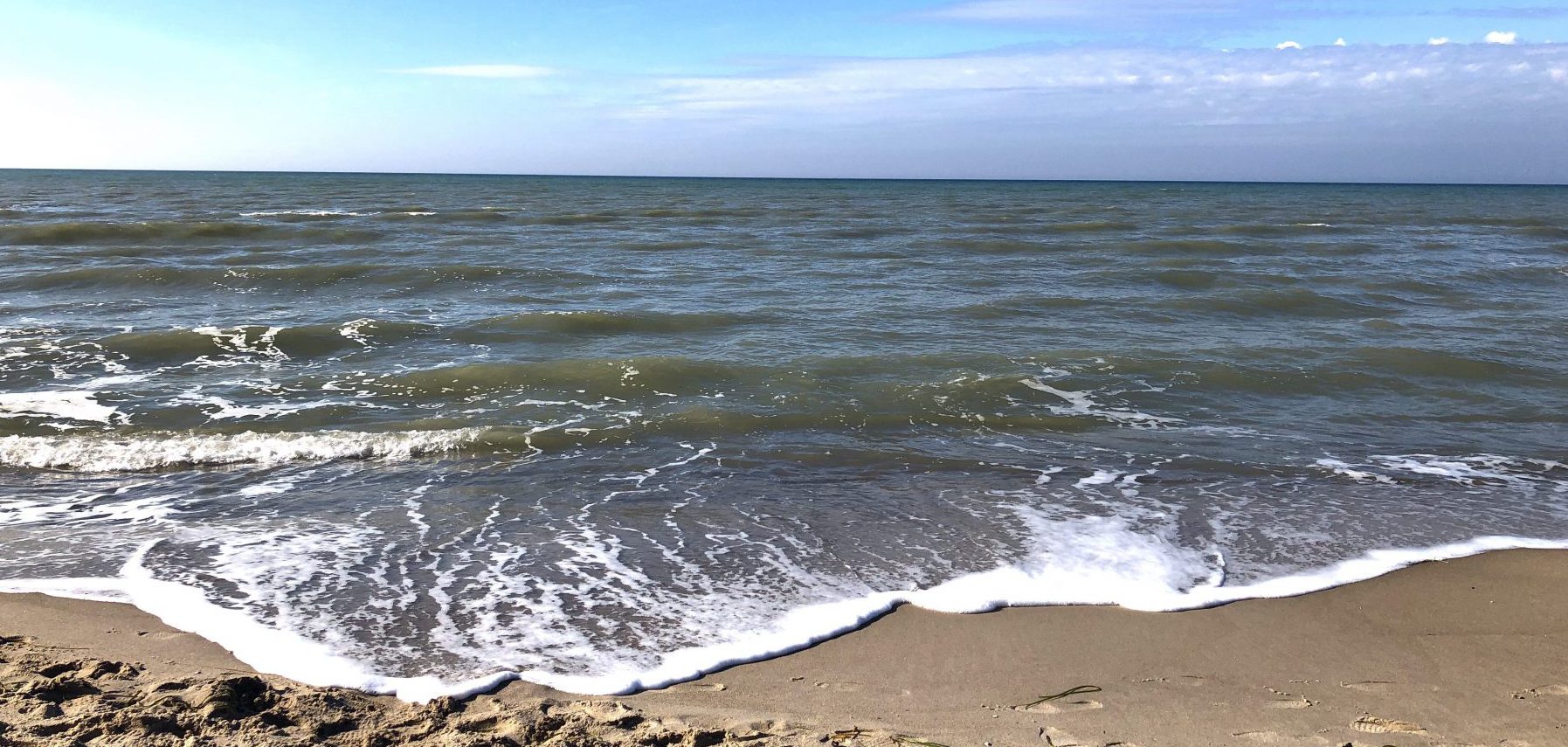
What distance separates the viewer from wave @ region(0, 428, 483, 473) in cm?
677

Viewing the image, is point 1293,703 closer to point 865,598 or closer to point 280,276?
point 865,598

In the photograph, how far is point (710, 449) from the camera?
24.0 feet

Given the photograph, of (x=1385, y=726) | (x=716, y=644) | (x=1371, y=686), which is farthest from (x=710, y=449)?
(x=1385, y=726)

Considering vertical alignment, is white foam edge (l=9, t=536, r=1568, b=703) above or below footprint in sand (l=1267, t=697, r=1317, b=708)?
above

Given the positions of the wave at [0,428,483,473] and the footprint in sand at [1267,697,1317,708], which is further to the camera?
the wave at [0,428,483,473]

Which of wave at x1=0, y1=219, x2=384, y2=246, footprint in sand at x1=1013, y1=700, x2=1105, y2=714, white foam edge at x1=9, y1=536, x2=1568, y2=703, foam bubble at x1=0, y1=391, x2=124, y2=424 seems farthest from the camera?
wave at x1=0, y1=219, x2=384, y2=246

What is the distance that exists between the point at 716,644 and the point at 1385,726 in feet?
8.33

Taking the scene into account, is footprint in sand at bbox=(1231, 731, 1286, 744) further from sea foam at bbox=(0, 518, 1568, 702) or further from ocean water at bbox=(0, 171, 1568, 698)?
ocean water at bbox=(0, 171, 1568, 698)

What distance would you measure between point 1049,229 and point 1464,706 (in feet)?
86.7

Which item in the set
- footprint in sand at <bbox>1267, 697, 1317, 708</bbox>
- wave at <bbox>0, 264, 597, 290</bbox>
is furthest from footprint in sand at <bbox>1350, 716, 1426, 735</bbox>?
wave at <bbox>0, 264, 597, 290</bbox>

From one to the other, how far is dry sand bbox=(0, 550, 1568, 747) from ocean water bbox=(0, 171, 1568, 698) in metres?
0.21

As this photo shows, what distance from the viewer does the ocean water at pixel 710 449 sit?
457 centimetres

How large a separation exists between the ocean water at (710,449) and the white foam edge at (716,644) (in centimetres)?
2

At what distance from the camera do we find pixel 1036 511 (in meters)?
5.90
